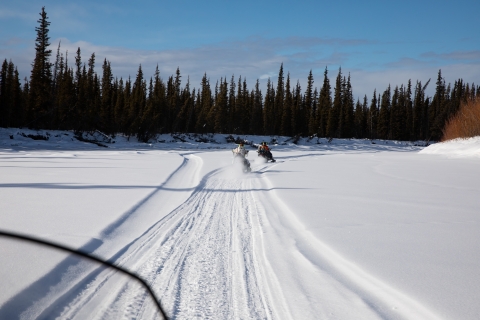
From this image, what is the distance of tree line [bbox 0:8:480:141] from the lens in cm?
4225

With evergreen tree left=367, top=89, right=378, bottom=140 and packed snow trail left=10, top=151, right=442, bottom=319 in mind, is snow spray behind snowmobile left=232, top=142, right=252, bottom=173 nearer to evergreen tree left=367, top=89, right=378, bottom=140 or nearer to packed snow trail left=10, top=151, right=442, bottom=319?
packed snow trail left=10, top=151, right=442, bottom=319

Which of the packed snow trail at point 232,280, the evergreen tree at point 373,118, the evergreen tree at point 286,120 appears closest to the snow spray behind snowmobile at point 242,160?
the packed snow trail at point 232,280

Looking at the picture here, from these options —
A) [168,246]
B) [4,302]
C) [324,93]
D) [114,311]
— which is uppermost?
[324,93]

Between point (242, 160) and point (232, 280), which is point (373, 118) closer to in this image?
point (242, 160)

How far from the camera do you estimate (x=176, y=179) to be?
11703mm

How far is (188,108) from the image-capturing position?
6012 centimetres

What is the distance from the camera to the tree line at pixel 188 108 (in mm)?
42250

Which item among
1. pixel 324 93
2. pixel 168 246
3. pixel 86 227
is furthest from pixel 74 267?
pixel 324 93

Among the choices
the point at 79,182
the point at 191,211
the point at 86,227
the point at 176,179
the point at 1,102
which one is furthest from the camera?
the point at 1,102

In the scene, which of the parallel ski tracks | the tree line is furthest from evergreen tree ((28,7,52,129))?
the parallel ski tracks

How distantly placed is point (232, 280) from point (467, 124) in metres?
30.2

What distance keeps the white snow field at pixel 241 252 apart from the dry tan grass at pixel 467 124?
21.7 metres

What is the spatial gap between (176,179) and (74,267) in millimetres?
10045

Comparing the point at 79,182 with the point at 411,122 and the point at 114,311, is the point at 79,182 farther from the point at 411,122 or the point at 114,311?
the point at 411,122
